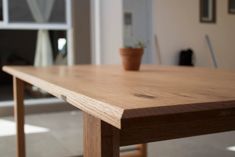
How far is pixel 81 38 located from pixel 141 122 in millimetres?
3478

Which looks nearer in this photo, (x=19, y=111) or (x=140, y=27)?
(x=19, y=111)

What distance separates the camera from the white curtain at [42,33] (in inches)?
155

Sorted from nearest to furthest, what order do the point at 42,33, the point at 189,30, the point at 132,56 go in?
1. the point at 132,56
2. the point at 42,33
3. the point at 189,30

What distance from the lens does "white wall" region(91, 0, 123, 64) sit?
4047mm

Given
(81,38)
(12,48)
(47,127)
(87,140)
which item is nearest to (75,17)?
(81,38)

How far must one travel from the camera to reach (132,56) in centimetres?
161

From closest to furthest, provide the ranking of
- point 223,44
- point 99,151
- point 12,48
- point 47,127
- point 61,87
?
point 99,151
point 61,87
point 47,127
point 12,48
point 223,44

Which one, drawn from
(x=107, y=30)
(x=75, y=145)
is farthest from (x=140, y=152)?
(x=107, y=30)

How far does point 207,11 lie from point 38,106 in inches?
128

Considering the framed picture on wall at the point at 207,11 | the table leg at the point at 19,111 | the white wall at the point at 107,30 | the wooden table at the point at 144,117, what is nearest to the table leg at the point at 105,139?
the wooden table at the point at 144,117

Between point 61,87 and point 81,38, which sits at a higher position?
point 81,38

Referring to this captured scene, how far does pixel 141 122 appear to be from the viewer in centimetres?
65

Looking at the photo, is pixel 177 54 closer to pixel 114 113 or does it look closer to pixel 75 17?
pixel 75 17

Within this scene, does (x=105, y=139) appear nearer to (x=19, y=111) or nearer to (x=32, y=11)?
(x=19, y=111)
